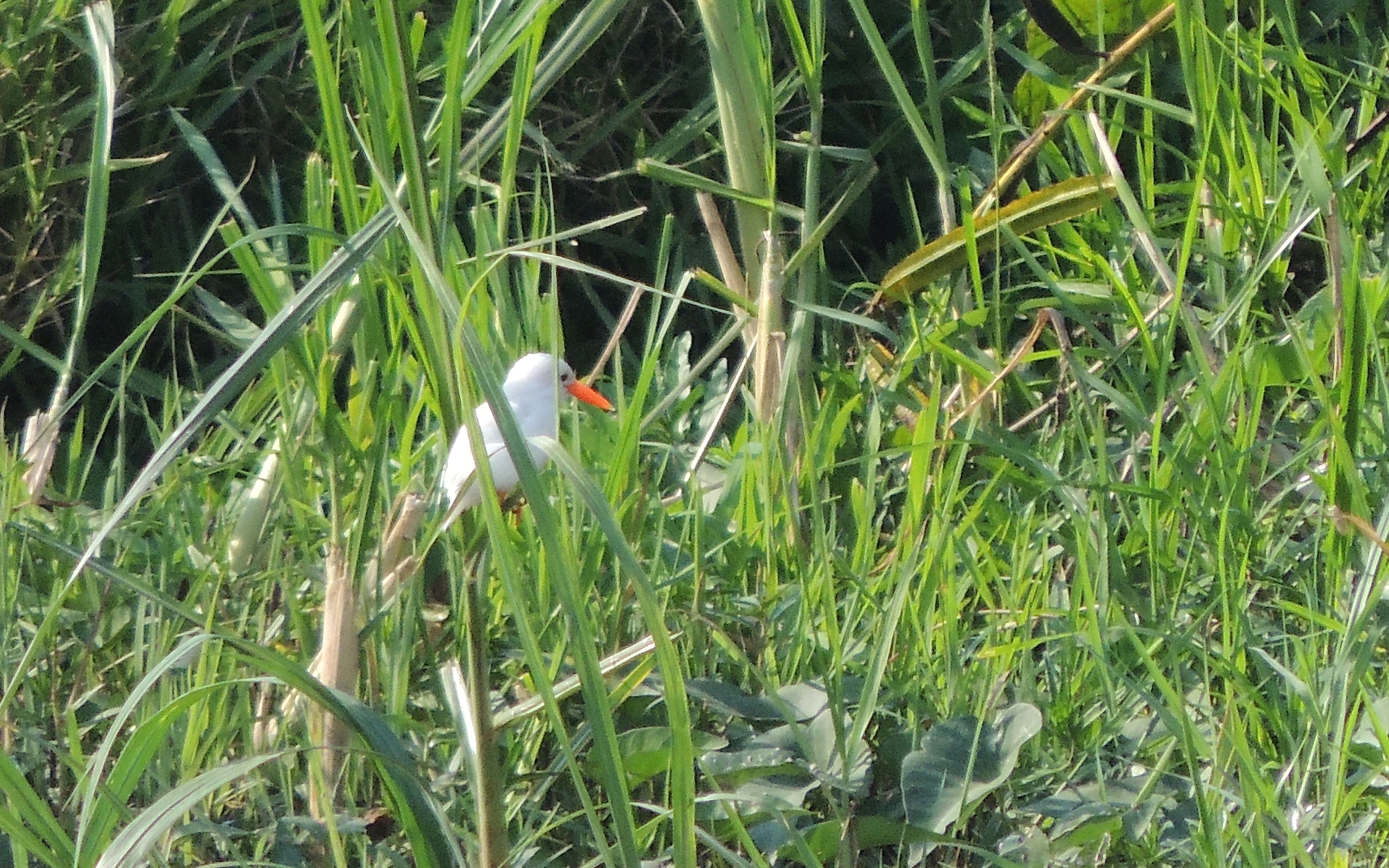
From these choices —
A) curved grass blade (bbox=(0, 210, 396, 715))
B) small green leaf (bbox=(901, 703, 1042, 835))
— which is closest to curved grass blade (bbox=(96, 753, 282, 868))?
curved grass blade (bbox=(0, 210, 396, 715))

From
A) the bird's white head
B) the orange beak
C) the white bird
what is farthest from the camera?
the orange beak

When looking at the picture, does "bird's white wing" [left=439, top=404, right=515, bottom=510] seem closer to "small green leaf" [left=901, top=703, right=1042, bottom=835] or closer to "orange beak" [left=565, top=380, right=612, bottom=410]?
"orange beak" [left=565, top=380, right=612, bottom=410]

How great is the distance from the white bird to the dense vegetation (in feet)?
0.16

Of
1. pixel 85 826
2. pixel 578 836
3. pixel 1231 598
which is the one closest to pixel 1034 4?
pixel 1231 598

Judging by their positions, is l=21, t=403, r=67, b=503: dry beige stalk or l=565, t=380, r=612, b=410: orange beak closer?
l=21, t=403, r=67, b=503: dry beige stalk

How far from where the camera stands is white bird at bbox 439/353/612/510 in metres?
1.91

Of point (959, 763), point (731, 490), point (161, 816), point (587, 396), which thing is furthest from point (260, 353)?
point (587, 396)

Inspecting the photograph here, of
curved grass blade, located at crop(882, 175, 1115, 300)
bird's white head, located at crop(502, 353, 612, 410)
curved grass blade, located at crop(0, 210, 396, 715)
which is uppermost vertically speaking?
curved grass blade, located at crop(0, 210, 396, 715)

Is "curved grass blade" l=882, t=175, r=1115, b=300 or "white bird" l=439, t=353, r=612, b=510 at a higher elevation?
"curved grass blade" l=882, t=175, r=1115, b=300

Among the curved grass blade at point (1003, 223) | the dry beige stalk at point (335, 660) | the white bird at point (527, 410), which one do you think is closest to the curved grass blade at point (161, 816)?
the dry beige stalk at point (335, 660)

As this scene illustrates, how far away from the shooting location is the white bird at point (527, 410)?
1.91m

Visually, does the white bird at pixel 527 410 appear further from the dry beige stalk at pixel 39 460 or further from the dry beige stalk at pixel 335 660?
the dry beige stalk at pixel 39 460

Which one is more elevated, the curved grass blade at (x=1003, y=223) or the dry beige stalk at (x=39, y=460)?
the curved grass blade at (x=1003, y=223)

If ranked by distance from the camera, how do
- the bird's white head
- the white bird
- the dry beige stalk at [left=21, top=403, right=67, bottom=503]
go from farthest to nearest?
the bird's white head
the white bird
the dry beige stalk at [left=21, top=403, right=67, bottom=503]
